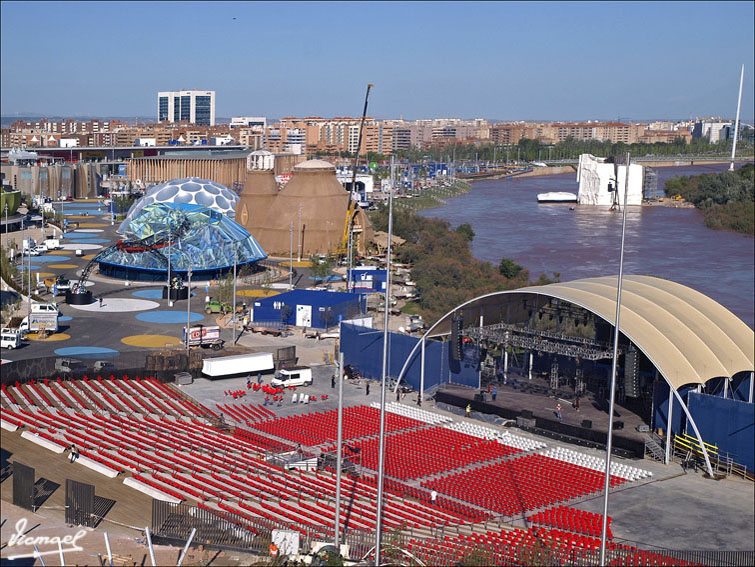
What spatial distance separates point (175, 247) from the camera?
193 ft

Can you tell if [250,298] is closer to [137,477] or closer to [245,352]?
[245,352]

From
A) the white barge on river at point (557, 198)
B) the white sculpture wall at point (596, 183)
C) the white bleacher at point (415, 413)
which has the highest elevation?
the white sculpture wall at point (596, 183)

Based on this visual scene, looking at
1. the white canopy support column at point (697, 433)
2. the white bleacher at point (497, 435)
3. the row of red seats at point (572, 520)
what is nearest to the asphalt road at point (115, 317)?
the white bleacher at point (497, 435)

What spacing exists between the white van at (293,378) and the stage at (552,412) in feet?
17.0

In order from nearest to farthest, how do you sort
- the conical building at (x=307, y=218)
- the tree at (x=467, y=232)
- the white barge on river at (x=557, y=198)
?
1. the conical building at (x=307, y=218)
2. the tree at (x=467, y=232)
3. the white barge on river at (x=557, y=198)

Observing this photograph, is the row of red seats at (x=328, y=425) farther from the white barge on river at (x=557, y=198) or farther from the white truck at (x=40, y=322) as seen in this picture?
the white barge on river at (x=557, y=198)

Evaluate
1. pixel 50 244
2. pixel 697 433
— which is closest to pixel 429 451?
pixel 697 433

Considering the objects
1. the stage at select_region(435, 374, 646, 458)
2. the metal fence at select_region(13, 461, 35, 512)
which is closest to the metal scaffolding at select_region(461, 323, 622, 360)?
the stage at select_region(435, 374, 646, 458)

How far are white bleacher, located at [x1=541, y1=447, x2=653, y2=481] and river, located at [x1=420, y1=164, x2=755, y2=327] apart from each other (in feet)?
18.3

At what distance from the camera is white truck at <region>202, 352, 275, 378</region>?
37.2 meters

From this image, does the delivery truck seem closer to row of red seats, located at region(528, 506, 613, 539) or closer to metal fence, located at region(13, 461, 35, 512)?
metal fence, located at region(13, 461, 35, 512)

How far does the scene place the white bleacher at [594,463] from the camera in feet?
90.1

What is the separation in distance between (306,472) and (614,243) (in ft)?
125

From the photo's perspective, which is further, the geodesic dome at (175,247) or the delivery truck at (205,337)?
the geodesic dome at (175,247)
